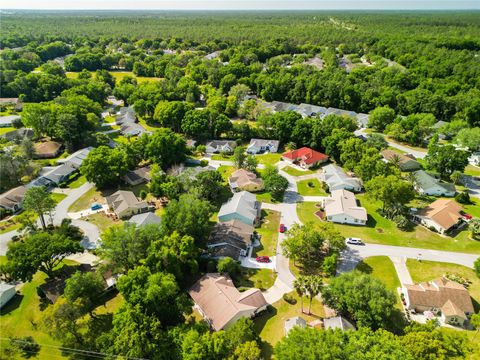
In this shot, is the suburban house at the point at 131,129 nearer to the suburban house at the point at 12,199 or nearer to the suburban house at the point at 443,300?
the suburban house at the point at 12,199

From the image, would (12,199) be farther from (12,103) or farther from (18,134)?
(12,103)

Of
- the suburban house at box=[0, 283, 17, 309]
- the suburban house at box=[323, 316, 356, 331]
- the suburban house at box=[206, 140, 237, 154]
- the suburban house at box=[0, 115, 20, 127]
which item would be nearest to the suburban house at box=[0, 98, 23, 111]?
the suburban house at box=[0, 115, 20, 127]

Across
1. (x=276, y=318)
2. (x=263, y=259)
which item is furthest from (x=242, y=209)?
(x=276, y=318)

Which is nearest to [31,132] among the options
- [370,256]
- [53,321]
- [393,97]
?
[53,321]

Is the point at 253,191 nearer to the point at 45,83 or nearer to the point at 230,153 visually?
the point at 230,153

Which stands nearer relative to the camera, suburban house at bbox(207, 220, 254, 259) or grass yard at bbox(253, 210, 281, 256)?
suburban house at bbox(207, 220, 254, 259)

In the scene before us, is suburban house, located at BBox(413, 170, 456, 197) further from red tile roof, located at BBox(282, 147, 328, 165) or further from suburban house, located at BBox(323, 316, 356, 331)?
suburban house, located at BBox(323, 316, 356, 331)
